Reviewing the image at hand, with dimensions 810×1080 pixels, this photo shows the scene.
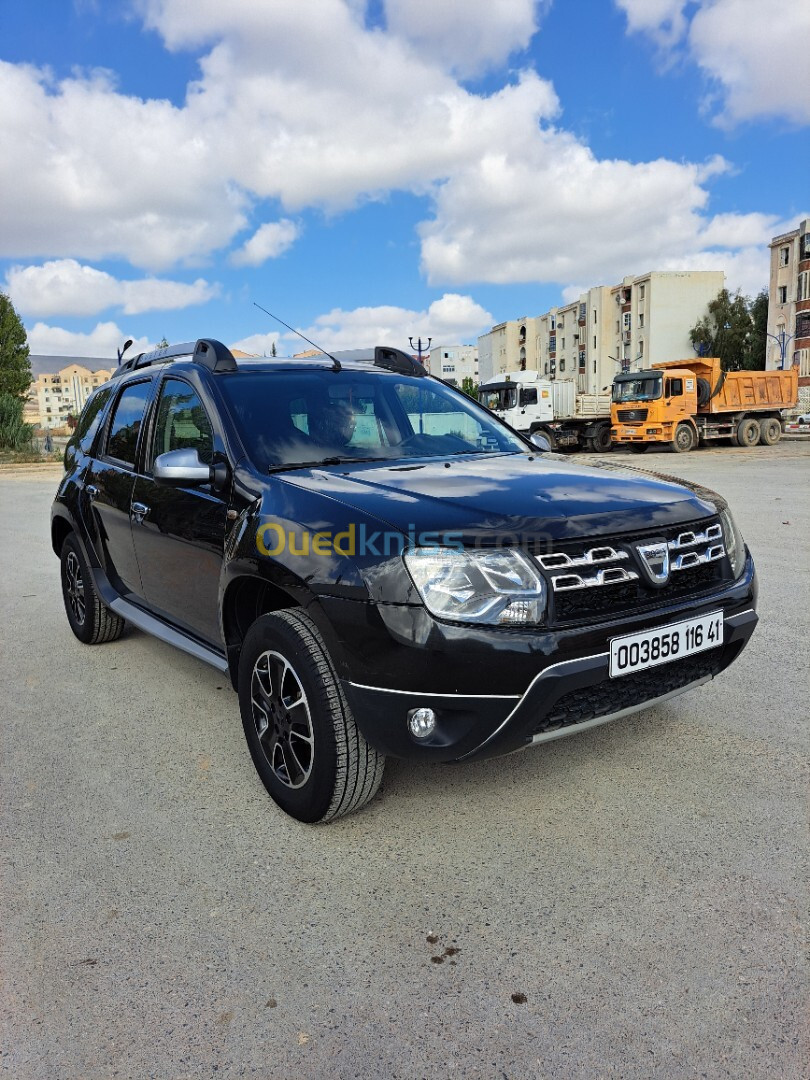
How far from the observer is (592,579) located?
8.38 feet

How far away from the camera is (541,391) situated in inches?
1113

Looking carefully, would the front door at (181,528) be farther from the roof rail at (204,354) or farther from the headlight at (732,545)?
the headlight at (732,545)

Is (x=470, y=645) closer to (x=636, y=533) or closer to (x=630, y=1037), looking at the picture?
(x=636, y=533)

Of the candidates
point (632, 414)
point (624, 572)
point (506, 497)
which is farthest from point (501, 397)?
point (624, 572)

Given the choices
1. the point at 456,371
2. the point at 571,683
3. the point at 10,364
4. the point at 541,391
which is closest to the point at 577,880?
the point at 571,683

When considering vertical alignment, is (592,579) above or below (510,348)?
below

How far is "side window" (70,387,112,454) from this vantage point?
493 cm

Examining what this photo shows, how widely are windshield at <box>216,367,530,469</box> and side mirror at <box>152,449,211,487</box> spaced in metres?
0.21

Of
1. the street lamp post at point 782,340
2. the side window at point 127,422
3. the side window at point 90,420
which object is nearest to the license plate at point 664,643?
the side window at point 127,422

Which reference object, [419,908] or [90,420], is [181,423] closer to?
[90,420]

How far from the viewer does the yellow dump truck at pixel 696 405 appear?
1053 inches

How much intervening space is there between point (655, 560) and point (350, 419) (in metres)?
1.58

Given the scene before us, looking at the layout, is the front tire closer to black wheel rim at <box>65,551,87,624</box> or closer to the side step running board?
the side step running board

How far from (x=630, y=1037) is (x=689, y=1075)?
5.8 inches
